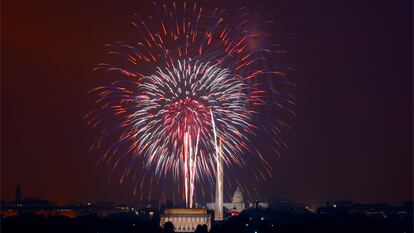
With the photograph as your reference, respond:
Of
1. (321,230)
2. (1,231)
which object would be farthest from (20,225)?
(321,230)

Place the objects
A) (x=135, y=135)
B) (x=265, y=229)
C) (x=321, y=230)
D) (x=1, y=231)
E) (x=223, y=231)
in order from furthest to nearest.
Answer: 1. (x=265, y=229)
2. (x=321, y=230)
3. (x=223, y=231)
4. (x=1, y=231)
5. (x=135, y=135)

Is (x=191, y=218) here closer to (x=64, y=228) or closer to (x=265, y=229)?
(x=265, y=229)

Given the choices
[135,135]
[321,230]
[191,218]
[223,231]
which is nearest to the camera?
[135,135]

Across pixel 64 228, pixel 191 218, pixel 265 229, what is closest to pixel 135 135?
→ pixel 64 228

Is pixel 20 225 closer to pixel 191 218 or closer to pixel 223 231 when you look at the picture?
pixel 223 231

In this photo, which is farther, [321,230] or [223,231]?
[321,230]

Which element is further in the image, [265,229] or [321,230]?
[265,229]
